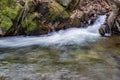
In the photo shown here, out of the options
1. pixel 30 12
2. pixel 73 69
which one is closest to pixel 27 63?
pixel 73 69

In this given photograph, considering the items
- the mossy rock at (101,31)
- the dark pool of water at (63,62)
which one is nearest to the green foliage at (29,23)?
the dark pool of water at (63,62)

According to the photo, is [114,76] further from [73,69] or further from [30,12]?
[30,12]

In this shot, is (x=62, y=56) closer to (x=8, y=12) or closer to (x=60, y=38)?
(x=60, y=38)

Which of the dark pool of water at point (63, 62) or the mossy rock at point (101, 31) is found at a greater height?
the mossy rock at point (101, 31)

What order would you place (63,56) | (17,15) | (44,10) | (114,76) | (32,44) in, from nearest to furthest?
1. (114,76)
2. (63,56)
3. (32,44)
4. (17,15)
5. (44,10)

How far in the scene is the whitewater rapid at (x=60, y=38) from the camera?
35.2ft

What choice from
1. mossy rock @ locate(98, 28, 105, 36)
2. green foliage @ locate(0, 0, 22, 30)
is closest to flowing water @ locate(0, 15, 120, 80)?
mossy rock @ locate(98, 28, 105, 36)

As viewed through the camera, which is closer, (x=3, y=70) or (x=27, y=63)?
(x=3, y=70)

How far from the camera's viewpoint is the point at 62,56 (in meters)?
8.96

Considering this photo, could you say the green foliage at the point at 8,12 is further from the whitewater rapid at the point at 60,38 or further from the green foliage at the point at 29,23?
the whitewater rapid at the point at 60,38

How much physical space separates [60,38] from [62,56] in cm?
261

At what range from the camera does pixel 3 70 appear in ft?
25.0

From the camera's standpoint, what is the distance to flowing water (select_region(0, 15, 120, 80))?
23.8 feet

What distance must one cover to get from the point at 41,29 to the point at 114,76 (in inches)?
223
